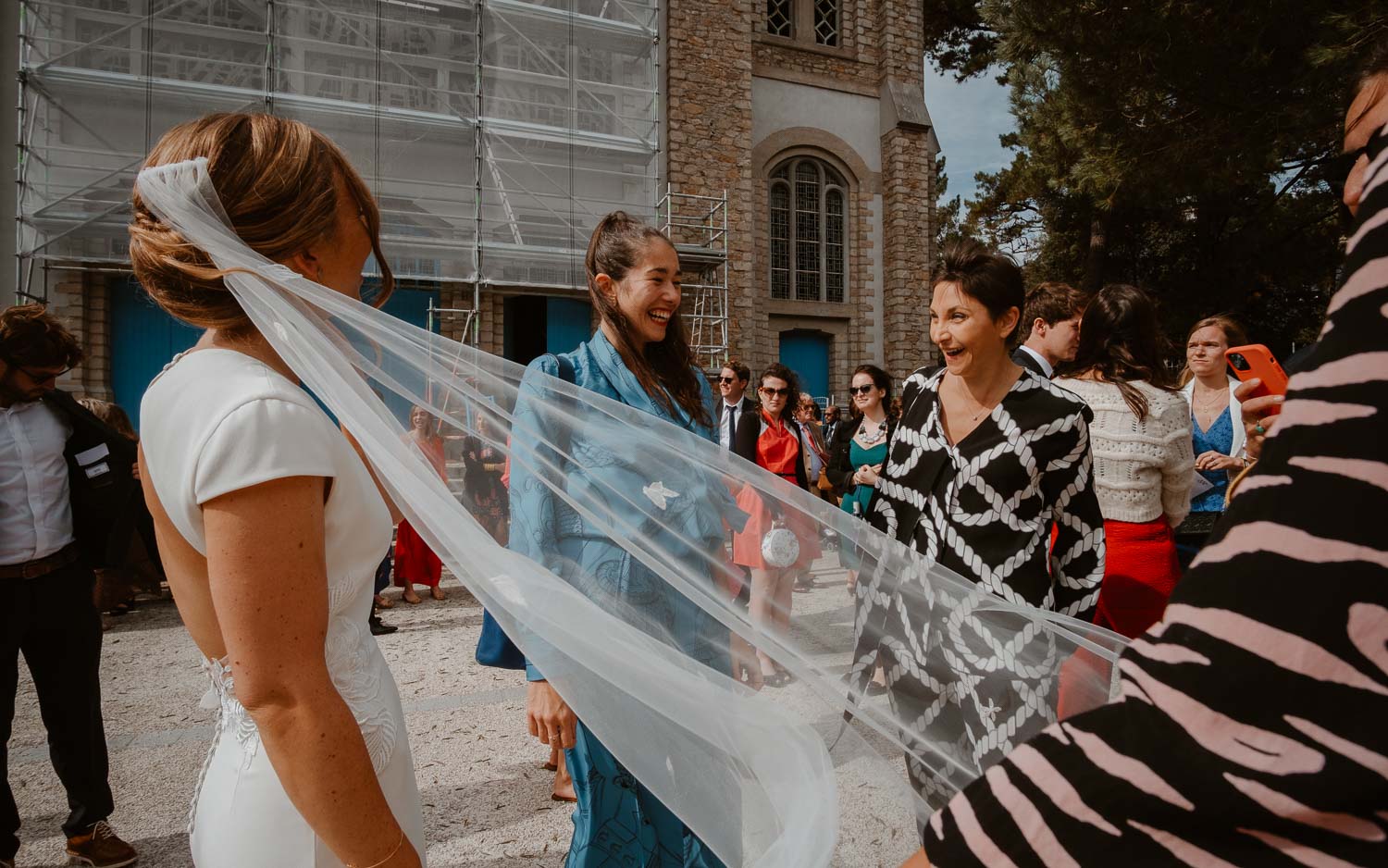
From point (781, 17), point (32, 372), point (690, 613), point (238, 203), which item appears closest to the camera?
point (238, 203)

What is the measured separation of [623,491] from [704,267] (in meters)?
15.2

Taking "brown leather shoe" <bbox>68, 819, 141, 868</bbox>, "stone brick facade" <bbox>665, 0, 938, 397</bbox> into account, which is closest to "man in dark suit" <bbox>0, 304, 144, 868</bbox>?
"brown leather shoe" <bbox>68, 819, 141, 868</bbox>

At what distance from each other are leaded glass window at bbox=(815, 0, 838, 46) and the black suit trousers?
19906 millimetres

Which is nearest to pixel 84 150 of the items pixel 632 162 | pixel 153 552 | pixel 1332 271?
pixel 632 162

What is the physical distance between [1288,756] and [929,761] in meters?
0.92

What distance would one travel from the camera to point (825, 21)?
19.3 meters

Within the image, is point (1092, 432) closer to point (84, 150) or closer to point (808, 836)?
point (808, 836)

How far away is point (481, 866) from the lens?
293cm

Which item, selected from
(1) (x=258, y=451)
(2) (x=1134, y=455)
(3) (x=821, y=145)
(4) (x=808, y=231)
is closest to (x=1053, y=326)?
(2) (x=1134, y=455)

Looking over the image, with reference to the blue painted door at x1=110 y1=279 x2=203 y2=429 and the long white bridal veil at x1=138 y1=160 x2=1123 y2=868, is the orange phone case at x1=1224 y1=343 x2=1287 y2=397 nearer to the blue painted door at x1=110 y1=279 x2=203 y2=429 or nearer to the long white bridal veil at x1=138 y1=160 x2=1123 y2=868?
the long white bridal veil at x1=138 y1=160 x2=1123 y2=868

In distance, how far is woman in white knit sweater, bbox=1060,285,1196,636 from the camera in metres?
3.13

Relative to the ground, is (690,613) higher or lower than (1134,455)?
lower

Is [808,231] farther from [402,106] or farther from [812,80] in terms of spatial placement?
[402,106]

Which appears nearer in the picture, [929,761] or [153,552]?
[929,761]
